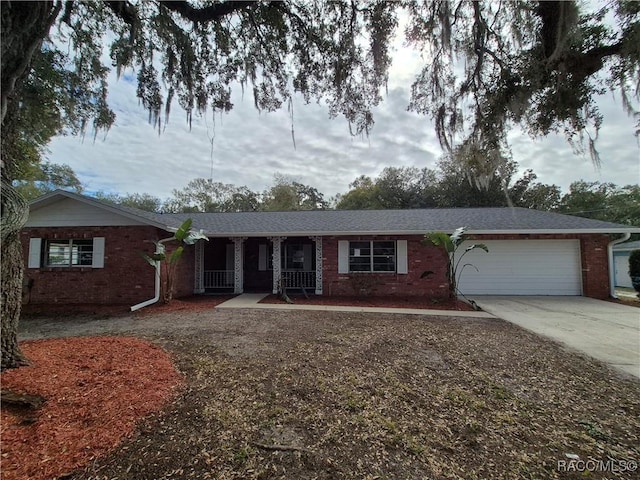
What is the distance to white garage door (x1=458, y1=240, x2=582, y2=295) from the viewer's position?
10.6 meters

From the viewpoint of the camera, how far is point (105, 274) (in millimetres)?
9328

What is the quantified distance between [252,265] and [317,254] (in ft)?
11.7

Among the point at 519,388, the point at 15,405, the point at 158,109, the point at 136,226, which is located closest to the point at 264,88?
the point at 158,109

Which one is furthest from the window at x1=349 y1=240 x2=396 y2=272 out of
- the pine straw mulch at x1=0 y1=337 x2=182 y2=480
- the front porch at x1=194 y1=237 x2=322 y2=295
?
the pine straw mulch at x1=0 y1=337 x2=182 y2=480

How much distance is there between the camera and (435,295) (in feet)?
34.1

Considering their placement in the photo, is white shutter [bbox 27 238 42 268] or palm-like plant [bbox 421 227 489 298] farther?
white shutter [bbox 27 238 42 268]

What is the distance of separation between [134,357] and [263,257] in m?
8.76

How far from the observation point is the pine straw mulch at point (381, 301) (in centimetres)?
891

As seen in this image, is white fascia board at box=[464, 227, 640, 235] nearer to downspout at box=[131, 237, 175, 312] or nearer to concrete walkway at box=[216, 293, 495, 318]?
concrete walkway at box=[216, 293, 495, 318]

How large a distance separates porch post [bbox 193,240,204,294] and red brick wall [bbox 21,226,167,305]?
2.37 metres

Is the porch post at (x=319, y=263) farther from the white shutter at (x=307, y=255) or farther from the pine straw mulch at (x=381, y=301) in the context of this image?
the white shutter at (x=307, y=255)

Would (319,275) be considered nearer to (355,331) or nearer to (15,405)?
(355,331)

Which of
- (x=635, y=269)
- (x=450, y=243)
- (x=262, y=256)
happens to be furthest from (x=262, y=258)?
(x=635, y=269)

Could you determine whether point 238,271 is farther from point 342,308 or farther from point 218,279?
point 342,308
